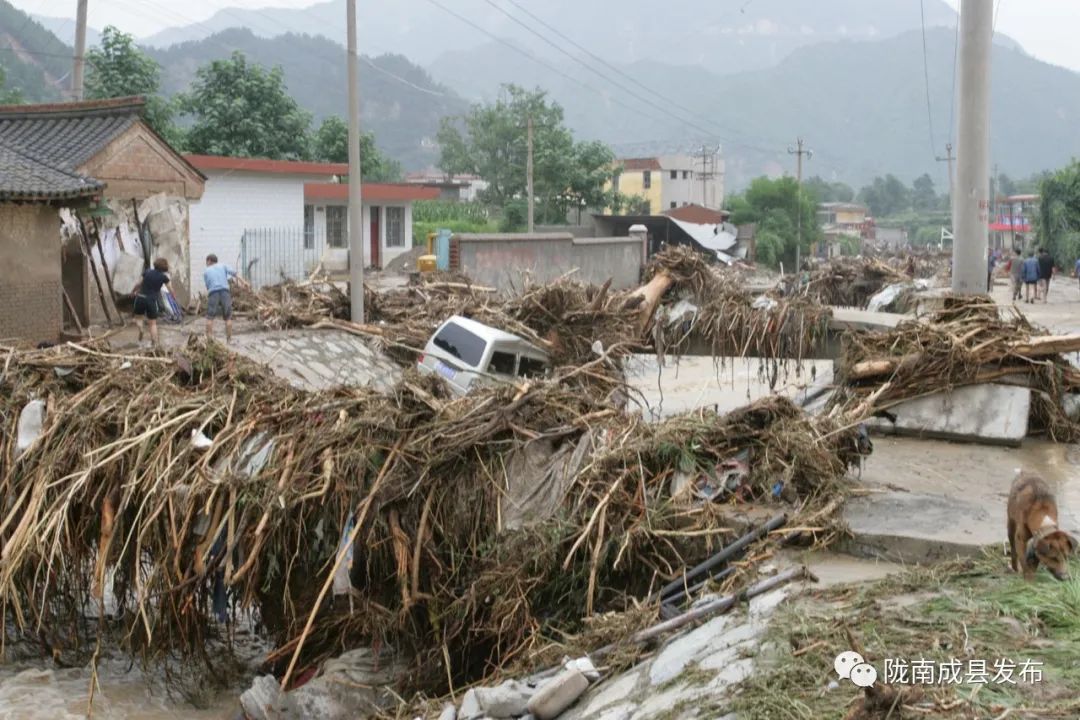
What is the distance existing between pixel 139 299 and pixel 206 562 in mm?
13104

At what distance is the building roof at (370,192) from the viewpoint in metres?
37.6

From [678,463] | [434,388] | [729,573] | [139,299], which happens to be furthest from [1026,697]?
[139,299]

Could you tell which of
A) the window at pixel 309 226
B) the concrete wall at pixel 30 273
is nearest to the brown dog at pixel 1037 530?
the concrete wall at pixel 30 273

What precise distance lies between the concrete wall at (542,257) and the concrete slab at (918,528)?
18931 millimetres

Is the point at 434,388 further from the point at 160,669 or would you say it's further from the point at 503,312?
the point at 503,312

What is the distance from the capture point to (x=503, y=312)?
1723 centimetres

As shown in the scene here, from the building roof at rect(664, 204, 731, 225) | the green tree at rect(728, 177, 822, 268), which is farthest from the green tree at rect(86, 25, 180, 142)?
the green tree at rect(728, 177, 822, 268)

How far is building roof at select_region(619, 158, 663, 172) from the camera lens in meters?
93.4

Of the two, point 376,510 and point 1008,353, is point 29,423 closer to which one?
point 376,510

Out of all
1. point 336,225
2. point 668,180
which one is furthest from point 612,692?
point 668,180

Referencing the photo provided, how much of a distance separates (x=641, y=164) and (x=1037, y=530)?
89.9 metres

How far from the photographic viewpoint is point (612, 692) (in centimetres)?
648

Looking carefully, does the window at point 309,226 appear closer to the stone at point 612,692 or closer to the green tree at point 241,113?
the green tree at point 241,113

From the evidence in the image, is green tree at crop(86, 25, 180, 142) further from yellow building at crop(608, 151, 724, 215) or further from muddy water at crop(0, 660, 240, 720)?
yellow building at crop(608, 151, 724, 215)
